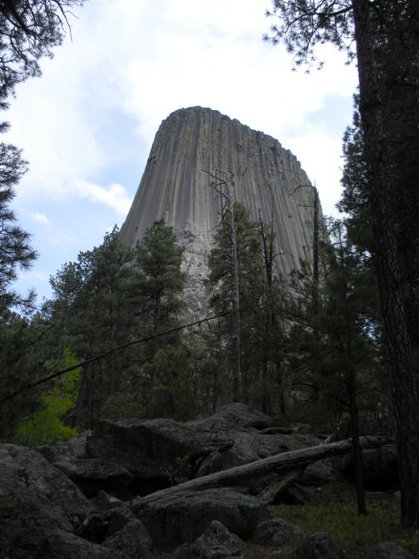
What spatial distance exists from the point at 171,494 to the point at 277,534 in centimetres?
285

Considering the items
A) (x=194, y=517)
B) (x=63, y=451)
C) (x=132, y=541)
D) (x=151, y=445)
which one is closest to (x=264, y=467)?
(x=151, y=445)

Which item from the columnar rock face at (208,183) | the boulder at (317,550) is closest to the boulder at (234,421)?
the boulder at (317,550)

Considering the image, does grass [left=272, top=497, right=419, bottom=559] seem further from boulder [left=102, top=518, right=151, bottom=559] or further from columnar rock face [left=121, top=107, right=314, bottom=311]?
columnar rock face [left=121, top=107, right=314, bottom=311]

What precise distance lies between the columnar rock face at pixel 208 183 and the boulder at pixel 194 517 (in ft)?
152

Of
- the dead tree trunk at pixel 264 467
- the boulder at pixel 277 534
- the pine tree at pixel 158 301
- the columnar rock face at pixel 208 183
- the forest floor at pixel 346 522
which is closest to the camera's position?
the forest floor at pixel 346 522

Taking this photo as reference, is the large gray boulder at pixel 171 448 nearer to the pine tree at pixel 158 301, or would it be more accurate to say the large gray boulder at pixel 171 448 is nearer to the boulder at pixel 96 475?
the boulder at pixel 96 475

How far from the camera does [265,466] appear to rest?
29.6 feet

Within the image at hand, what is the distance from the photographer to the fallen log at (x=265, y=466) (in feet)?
27.1

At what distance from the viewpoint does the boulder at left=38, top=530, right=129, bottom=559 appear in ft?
13.4

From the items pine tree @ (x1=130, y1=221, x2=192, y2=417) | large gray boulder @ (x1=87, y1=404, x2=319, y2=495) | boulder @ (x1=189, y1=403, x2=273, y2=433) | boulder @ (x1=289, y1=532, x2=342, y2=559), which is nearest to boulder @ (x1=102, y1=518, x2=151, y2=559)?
boulder @ (x1=289, y1=532, x2=342, y2=559)

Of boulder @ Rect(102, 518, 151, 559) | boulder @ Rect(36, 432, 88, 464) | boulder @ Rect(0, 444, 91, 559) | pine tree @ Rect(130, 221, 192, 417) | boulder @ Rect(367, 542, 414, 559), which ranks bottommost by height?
boulder @ Rect(102, 518, 151, 559)

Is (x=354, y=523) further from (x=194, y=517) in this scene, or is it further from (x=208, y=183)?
(x=208, y=183)

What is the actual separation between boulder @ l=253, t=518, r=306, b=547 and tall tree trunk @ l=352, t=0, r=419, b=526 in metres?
1.36

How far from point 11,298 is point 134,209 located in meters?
60.6
